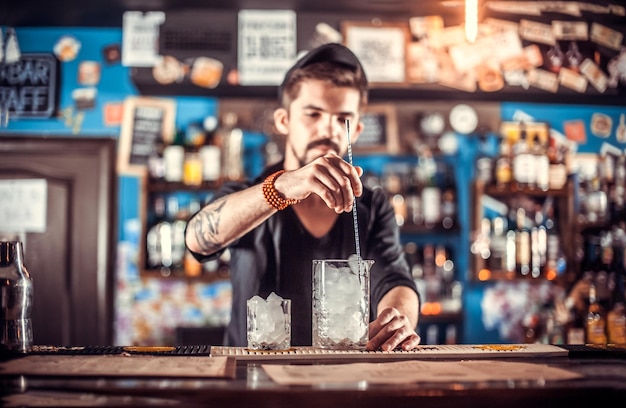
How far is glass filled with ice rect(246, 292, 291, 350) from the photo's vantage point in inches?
59.6

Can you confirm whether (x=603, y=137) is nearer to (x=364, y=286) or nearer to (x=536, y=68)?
(x=536, y=68)

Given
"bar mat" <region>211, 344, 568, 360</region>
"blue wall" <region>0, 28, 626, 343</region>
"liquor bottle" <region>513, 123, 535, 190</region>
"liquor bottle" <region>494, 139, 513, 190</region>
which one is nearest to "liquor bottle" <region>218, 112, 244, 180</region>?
"blue wall" <region>0, 28, 626, 343</region>

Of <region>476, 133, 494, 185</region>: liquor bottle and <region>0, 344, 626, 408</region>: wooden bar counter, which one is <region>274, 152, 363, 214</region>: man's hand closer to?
<region>0, 344, 626, 408</region>: wooden bar counter

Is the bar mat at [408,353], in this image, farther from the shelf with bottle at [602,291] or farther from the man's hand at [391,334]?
the shelf with bottle at [602,291]

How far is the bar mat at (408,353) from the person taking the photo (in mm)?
1449

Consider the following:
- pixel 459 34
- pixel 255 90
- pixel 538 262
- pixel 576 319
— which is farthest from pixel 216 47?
pixel 576 319

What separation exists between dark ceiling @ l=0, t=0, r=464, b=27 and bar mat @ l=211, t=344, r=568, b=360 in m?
2.65

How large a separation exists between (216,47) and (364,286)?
109 inches

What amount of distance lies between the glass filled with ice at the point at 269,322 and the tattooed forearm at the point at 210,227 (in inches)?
17.5

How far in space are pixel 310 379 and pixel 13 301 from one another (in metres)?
0.74

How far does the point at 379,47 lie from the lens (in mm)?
3982

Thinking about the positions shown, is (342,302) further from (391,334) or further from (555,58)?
(555,58)

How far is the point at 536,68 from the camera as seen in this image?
4109mm

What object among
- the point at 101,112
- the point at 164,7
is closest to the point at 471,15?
the point at 164,7
